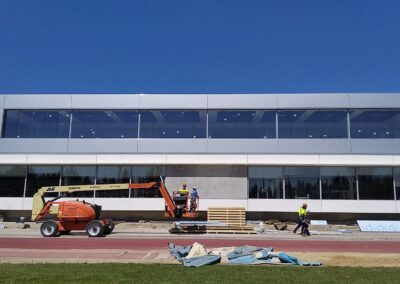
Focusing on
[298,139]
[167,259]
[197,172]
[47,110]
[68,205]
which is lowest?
[167,259]

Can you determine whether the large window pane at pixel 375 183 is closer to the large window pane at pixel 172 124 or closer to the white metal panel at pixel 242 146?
the white metal panel at pixel 242 146

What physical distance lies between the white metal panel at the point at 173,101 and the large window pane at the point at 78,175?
5.75m

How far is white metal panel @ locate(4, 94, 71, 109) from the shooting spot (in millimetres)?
31953

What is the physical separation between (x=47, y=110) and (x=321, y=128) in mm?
19414

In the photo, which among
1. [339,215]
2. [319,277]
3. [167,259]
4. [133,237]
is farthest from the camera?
[339,215]

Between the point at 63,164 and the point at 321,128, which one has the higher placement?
the point at 321,128

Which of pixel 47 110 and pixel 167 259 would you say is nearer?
pixel 167 259

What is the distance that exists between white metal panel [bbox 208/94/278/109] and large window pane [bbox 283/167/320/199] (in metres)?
4.70

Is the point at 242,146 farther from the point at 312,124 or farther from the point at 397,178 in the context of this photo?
the point at 397,178

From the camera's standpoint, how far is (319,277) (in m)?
10.9

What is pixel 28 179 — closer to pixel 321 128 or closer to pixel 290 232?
pixel 290 232

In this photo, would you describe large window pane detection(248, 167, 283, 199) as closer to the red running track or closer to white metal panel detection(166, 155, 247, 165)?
white metal panel detection(166, 155, 247, 165)

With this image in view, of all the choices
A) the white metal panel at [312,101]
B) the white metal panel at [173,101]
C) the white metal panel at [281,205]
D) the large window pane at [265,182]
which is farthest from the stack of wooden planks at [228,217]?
the white metal panel at [312,101]

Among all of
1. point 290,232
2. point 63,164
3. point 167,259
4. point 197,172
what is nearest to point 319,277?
point 167,259
